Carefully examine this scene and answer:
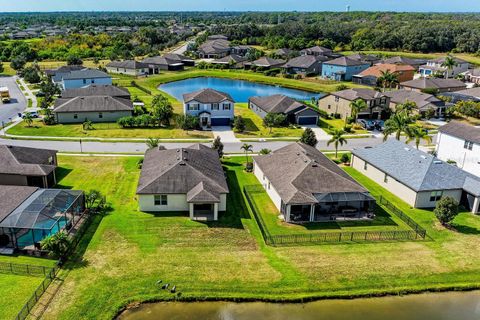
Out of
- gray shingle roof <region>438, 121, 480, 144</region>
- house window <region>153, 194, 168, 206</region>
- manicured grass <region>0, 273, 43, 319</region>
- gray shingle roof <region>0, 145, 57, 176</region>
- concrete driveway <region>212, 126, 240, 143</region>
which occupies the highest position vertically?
gray shingle roof <region>438, 121, 480, 144</region>

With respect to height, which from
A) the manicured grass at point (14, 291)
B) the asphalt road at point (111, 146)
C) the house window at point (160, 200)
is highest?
the house window at point (160, 200)

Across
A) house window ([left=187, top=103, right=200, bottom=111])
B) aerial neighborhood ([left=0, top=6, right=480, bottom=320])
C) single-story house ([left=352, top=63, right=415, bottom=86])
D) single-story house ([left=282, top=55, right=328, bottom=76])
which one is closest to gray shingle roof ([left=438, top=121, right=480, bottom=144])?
aerial neighborhood ([left=0, top=6, right=480, bottom=320])

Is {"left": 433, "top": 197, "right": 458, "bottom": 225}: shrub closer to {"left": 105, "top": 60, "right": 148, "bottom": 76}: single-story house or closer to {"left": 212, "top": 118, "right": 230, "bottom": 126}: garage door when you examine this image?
{"left": 212, "top": 118, "right": 230, "bottom": 126}: garage door

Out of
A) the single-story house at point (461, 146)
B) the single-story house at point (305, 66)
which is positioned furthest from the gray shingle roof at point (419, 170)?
the single-story house at point (305, 66)

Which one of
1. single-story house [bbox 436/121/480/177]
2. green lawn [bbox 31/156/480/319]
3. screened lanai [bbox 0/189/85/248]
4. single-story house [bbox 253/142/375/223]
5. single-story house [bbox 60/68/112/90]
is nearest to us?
green lawn [bbox 31/156/480/319]

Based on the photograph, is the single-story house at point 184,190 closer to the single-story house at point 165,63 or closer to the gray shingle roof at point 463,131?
the gray shingle roof at point 463,131
